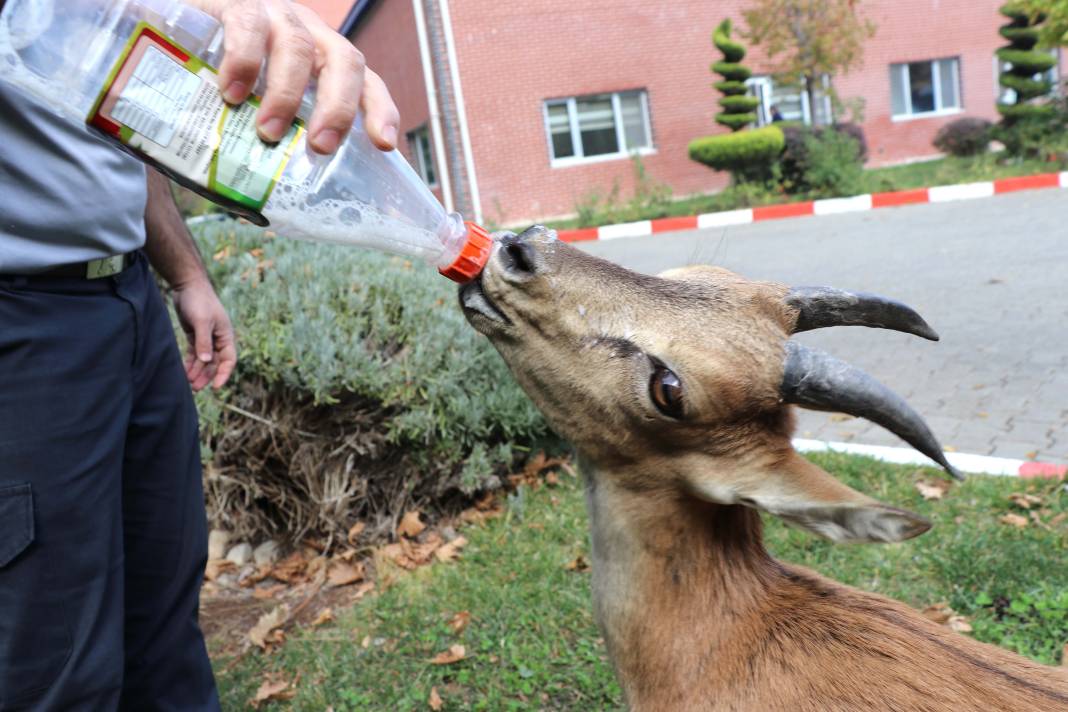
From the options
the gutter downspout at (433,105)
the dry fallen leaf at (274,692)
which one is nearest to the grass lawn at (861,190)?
the gutter downspout at (433,105)

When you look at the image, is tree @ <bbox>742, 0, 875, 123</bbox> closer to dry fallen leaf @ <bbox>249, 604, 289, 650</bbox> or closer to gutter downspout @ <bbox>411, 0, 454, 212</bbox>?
gutter downspout @ <bbox>411, 0, 454, 212</bbox>

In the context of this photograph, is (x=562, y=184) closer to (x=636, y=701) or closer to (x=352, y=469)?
(x=352, y=469)

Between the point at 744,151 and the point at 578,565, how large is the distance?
16.1 meters

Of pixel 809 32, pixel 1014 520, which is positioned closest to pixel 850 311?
pixel 1014 520

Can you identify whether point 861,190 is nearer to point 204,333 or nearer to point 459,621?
point 459,621

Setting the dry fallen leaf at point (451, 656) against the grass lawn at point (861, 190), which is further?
the grass lawn at point (861, 190)

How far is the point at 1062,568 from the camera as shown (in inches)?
152

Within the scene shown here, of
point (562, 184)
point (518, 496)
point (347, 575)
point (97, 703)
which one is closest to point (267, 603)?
point (347, 575)

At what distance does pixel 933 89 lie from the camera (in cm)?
2644

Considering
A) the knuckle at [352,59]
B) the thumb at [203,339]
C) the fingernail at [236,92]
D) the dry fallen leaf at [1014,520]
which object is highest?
the knuckle at [352,59]

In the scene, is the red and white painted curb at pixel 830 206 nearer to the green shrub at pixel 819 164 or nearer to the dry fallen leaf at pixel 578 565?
the green shrub at pixel 819 164

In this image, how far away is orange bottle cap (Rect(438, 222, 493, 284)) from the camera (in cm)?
220

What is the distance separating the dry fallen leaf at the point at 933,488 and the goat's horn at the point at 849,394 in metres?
2.77

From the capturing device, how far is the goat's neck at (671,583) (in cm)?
229
